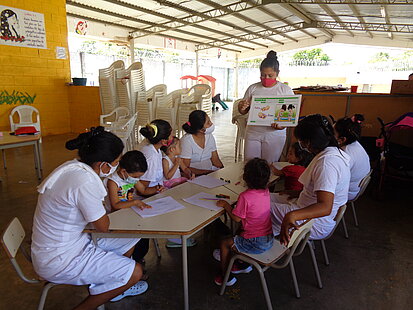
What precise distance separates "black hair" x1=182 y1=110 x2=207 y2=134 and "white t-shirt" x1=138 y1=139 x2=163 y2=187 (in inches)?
19.6

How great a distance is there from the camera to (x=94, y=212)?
140 cm

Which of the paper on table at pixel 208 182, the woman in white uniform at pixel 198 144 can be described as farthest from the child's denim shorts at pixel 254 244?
the woman in white uniform at pixel 198 144

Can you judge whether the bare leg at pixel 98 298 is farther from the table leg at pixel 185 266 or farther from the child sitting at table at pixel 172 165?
the child sitting at table at pixel 172 165

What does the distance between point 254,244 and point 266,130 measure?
132 cm

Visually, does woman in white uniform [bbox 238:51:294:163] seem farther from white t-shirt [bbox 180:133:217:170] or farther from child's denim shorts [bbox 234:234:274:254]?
child's denim shorts [bbox 234:234:274:254]

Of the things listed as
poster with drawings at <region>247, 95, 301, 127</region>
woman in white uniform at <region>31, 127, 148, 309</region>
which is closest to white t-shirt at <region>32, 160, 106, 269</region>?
woman in white uniform at <region>31, 127, 148, 309</region>

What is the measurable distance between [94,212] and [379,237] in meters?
2.65

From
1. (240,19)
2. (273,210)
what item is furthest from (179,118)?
(240,19)

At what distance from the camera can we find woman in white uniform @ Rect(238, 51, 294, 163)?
2791 mm

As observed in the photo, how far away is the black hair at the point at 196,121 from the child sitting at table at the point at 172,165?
0.57 ft

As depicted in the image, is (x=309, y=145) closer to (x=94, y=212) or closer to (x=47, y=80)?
(x=94, y=212)

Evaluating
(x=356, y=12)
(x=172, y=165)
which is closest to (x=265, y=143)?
(x=172, y=165)

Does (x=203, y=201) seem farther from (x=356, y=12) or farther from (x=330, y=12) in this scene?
(x=330, y=12)

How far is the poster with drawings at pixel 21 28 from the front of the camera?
234 inches
